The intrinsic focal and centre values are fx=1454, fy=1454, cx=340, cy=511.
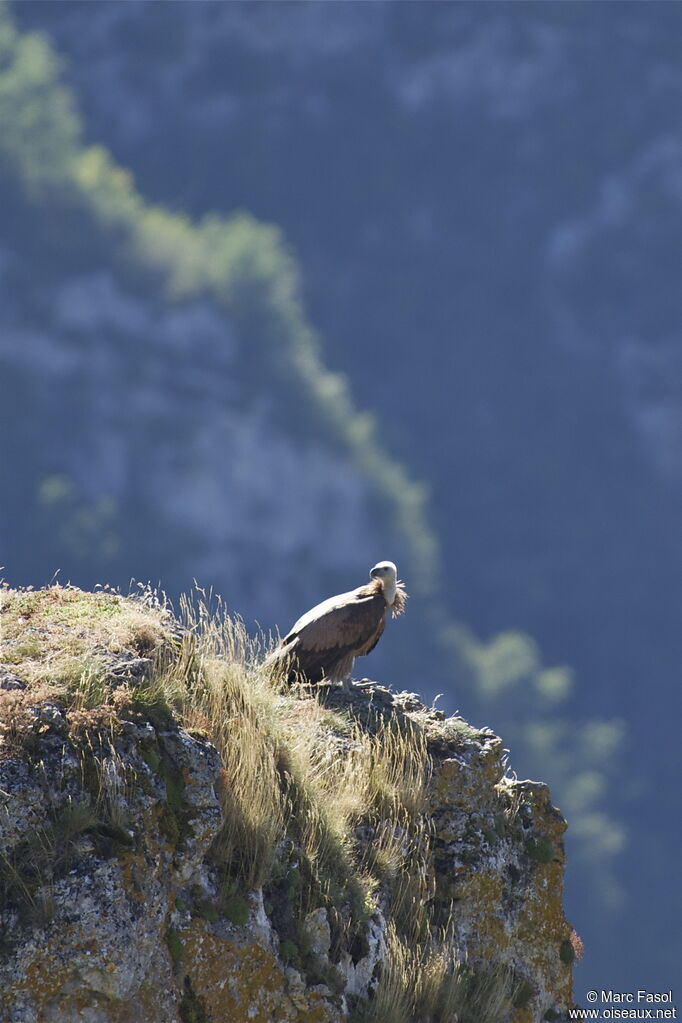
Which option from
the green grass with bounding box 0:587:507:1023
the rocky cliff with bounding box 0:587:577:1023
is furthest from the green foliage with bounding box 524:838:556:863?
the green grass with bounding box 0:587:507:1023

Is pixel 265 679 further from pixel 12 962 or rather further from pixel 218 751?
pixel 12 962

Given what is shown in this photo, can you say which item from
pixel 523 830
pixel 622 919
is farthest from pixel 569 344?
pixel 523 830

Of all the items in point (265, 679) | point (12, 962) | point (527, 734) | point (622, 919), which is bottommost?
point (12, 962)

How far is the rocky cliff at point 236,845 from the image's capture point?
7.39m

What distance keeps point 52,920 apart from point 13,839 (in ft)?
1.53

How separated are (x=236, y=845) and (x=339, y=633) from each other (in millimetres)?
6344

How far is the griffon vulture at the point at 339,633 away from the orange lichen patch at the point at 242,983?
5.63m

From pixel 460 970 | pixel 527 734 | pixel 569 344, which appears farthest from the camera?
pixel 569 344

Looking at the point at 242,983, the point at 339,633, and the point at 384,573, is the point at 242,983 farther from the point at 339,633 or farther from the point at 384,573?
the point at 384,573

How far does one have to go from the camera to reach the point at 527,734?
142 metres

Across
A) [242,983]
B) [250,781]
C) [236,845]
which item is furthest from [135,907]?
[250,781]

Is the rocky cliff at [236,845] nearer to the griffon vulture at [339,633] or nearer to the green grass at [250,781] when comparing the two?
the green grass at [250,781]

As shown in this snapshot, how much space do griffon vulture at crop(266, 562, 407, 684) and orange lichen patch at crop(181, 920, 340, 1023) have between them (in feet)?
18.5

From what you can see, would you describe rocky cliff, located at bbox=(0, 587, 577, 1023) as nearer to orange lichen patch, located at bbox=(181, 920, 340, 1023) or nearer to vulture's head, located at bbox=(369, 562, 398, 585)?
orange lichen patch, located at bbox=(181, 920, 340, 1023)
